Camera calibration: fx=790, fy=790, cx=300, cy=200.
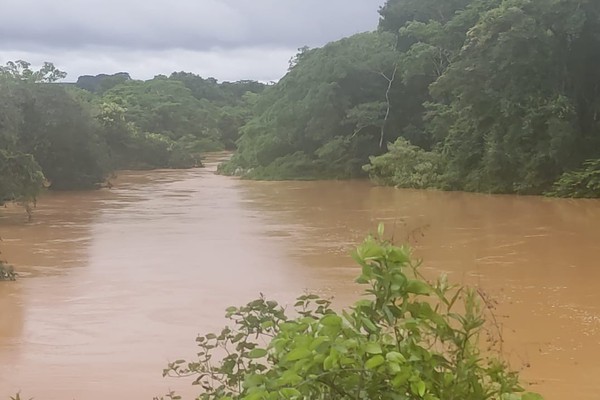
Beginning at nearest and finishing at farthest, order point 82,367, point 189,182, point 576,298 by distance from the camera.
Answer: point 82,367 → point 576,298 → point 189,182

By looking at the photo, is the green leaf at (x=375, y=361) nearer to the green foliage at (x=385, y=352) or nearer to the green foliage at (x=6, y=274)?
the green foliage at (x=385, y=352)

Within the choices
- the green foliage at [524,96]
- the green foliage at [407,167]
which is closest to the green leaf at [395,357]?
the green foliage at [524,96]

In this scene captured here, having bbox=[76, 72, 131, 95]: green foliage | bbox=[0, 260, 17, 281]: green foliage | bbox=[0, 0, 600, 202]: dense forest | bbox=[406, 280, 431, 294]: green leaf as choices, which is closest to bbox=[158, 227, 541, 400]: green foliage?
bbox=[406, 280, 431, 294]: green leaf

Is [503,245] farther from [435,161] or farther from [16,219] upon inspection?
[435,161]

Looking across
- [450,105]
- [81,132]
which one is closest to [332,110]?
[450,105]

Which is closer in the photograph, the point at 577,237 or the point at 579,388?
the point at 579,388

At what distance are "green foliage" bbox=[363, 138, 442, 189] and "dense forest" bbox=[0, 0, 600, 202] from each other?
0.05 metres

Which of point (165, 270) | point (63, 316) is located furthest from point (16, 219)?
point (63, 316)

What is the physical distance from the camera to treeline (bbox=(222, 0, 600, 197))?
22.2 metres

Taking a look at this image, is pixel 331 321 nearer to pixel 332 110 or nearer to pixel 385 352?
pixel 385 352

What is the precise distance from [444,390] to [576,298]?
782cm

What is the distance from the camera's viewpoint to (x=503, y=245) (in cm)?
1364

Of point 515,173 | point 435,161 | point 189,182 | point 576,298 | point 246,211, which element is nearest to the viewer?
point 576,298

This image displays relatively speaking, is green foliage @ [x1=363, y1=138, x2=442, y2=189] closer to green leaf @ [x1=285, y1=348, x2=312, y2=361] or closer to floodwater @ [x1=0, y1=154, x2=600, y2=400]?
floodwater @ [x1=0, y1=154, x2=600, y2=400]
